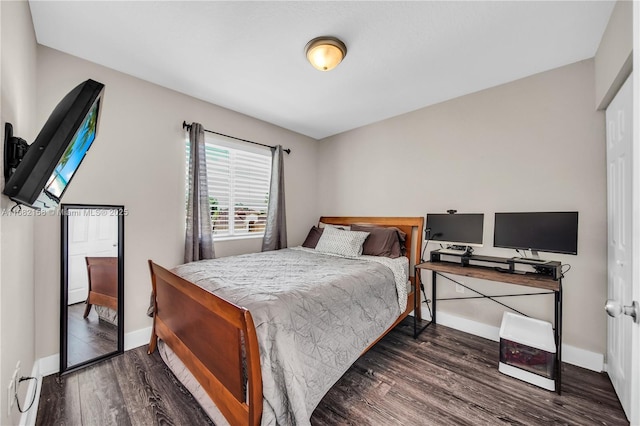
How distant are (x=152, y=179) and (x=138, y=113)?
643 mm

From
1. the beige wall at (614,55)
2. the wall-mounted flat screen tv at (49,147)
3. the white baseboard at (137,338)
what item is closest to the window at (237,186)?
the white baseboard at (137,338)

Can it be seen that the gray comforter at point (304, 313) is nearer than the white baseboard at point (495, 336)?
Yes

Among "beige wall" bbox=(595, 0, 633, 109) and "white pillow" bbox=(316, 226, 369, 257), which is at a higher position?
"beige wall" bbox=(595, 0, 633, 109)

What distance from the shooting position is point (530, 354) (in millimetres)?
1917

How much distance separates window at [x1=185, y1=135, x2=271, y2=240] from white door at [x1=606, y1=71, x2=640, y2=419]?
334cm

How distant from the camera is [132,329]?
2391 mm

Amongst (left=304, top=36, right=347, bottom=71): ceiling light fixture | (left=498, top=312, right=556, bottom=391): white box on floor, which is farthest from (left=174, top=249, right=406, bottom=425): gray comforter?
(left=304, top=36, right=347, bottom=71): ceiling light fixture

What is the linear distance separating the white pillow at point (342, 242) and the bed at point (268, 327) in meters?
0.40

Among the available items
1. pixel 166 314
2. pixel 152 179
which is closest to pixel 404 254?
pixel 166 314

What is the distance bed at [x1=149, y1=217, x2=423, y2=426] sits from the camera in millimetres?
1279

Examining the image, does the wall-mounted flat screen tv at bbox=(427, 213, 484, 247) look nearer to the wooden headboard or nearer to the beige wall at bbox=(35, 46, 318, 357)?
the wooden headboard

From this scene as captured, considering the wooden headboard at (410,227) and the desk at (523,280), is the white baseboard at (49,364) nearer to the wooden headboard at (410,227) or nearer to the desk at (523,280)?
the desk at (523,280)

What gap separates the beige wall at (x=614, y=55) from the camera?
1421mm

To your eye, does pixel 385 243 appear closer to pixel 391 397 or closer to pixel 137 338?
pixel 391 397
